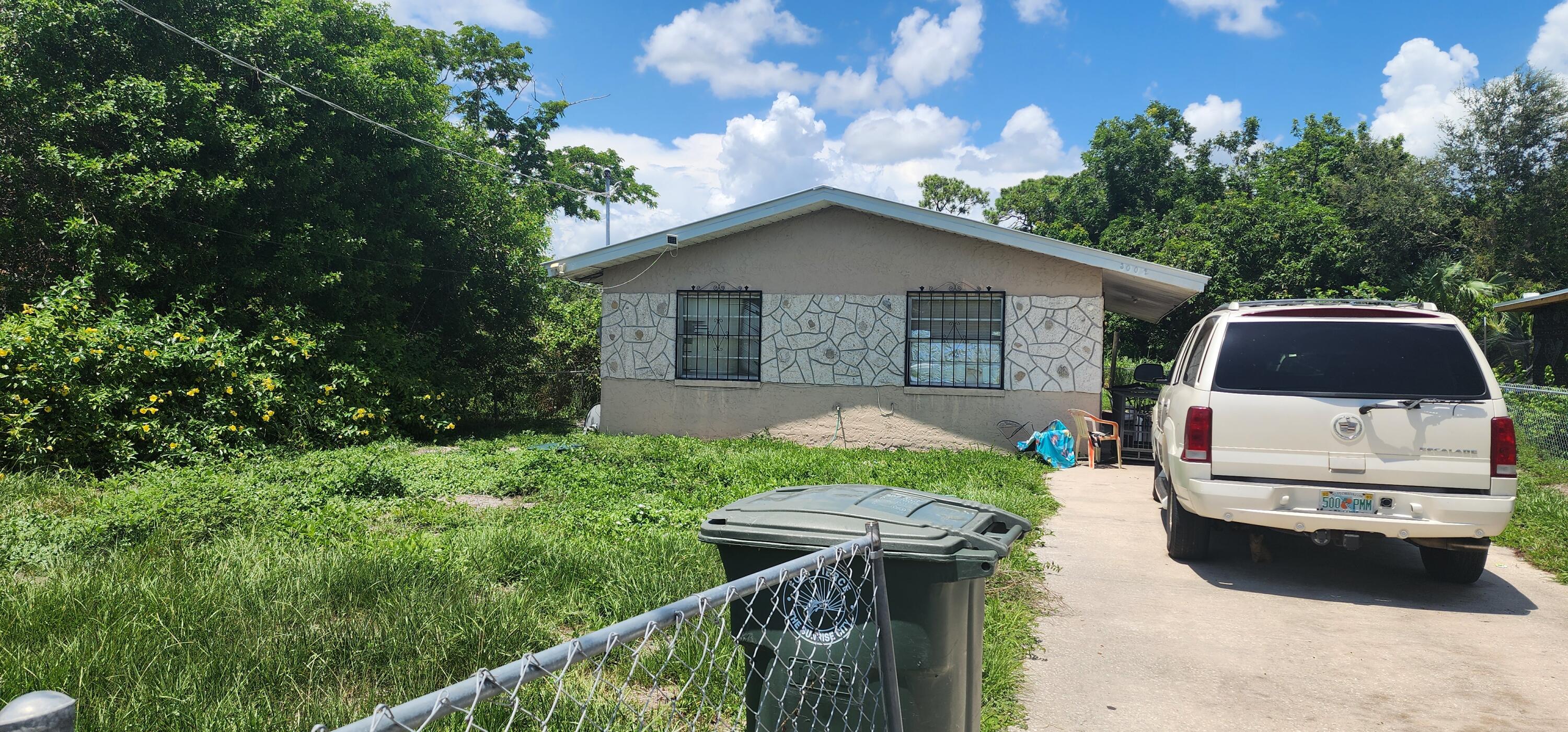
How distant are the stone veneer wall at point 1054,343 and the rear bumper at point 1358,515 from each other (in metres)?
6.27

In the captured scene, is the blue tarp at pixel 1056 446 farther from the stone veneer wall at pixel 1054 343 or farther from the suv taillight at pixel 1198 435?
the suv taillight at pixel 1198 435

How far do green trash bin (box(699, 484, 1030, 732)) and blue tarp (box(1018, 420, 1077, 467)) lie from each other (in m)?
9.13

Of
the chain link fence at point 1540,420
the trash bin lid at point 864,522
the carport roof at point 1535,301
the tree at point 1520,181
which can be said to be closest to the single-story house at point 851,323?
the chain link fence at point 1540,420

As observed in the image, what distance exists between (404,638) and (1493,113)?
111ft

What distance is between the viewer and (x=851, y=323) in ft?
42.1

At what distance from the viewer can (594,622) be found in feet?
14.8

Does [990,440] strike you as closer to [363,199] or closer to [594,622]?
[594,622]

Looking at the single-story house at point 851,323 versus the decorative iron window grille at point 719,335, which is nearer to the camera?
the single-story house at point 851,323

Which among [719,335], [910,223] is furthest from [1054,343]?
[719,335]

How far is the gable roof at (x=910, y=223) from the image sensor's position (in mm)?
11234

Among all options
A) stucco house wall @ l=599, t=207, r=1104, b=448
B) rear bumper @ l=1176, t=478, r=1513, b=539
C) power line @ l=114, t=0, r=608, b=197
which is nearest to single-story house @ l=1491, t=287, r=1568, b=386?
stucco house wall @ l=599, t=207, r=1104, b=448

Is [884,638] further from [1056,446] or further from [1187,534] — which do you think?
[1056,446]

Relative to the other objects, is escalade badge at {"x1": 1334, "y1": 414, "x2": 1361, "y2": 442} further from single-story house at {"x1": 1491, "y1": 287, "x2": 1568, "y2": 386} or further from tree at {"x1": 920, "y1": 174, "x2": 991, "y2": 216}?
tree at {"x1": 920, "y1": 174, "x2": 991, "y2": 216}

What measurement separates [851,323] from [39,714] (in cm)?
1204
